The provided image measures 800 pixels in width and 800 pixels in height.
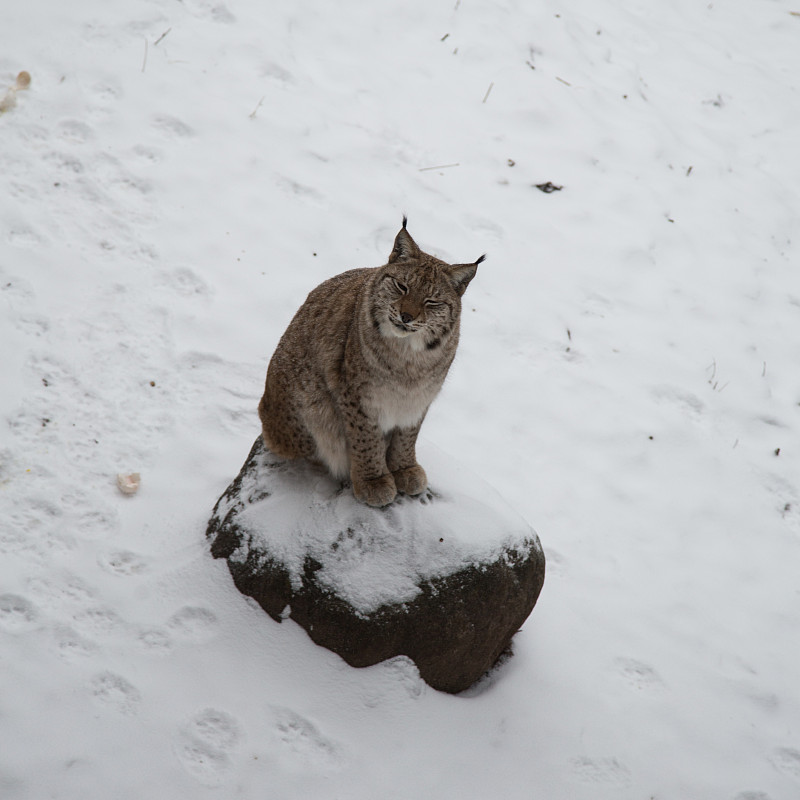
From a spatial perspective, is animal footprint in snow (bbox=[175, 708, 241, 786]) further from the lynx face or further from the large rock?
the lynx face

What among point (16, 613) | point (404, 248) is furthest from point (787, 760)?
point (16, 613)

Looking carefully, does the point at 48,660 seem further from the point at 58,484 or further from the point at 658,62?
the point at 658,62

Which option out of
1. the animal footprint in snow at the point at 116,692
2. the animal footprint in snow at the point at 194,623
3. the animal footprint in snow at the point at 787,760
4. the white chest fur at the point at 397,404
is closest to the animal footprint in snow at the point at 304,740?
the animal footprint in snow at the point at 194,623

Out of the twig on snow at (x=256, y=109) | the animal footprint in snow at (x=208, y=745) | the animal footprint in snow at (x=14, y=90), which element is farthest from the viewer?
the twig on snow at (x=256, y=109)

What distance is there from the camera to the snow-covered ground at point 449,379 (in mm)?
3518

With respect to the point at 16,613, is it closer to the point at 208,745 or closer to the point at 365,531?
the point at 208,745

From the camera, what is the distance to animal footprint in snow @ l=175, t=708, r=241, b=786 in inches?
126

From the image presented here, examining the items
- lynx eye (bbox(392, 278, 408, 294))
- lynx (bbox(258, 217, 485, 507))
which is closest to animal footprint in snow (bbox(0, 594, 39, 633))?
lynx (bbox(258, 217, 485, 507))

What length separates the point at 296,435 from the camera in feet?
12.8

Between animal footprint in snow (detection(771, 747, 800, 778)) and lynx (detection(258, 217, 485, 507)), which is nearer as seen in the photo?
lynx (detection(258, 217, 485, 507))

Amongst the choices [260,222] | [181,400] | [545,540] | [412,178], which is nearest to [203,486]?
[181,400]

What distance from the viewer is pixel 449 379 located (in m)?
5.55

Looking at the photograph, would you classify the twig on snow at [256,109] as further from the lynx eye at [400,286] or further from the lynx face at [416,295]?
the lynx eye at [400,286]

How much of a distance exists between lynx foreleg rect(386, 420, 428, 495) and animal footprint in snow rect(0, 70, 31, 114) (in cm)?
444
